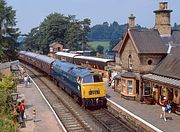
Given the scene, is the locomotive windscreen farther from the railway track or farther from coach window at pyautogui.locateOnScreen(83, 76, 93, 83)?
the railway track

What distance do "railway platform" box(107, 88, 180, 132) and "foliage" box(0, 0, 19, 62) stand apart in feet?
73.7

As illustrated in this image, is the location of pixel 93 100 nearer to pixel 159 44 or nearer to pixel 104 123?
pixel 104 123

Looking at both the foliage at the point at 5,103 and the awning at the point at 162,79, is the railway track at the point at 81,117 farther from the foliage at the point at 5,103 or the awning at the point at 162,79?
the awning at the point at 162,79

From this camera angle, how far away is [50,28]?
11619 centimetres

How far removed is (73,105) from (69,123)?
656cm

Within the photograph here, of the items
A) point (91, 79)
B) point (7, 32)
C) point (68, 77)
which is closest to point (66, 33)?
point (7, 32)

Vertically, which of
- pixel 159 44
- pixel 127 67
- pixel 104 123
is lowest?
pixel 104 123

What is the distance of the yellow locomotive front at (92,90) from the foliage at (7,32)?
75.6 ft

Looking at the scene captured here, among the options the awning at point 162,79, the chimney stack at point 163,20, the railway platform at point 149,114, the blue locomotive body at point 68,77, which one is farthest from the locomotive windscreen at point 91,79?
the chimney stack at point 163,20

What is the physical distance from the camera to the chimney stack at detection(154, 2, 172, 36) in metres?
33.5

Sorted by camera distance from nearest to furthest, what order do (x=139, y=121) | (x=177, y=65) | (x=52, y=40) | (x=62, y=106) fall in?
(x=139, y=121) < (x=177, y=65) < (x=62, y=106) < (x=52, y=40)

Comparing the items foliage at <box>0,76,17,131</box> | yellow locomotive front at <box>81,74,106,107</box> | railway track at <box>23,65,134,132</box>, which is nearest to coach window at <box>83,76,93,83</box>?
yellow locomotive front at <box>81,74,106,107</box>

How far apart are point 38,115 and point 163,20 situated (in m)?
15.0

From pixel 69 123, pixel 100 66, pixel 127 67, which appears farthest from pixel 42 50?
pixel 69 123
